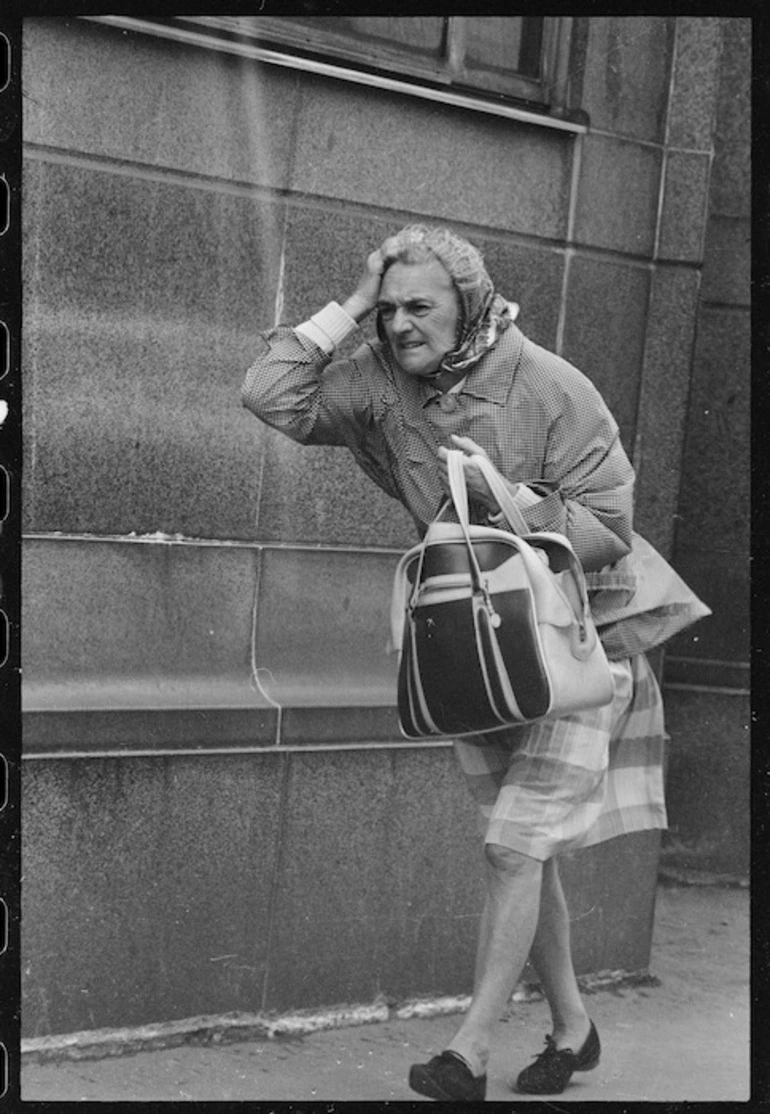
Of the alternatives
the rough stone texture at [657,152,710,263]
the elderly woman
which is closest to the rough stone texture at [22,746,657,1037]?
the elderly woman

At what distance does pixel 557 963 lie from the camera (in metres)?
5.00

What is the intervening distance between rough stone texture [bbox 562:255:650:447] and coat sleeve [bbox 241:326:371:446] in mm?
1642

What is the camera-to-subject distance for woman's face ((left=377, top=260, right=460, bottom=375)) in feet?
14.7

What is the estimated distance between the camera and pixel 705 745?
7.54 m

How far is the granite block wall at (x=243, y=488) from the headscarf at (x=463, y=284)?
104 centimetres

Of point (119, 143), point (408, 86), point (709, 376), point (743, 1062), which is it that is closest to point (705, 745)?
point (709, 376)

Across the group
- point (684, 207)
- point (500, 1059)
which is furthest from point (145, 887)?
point (684, 207)

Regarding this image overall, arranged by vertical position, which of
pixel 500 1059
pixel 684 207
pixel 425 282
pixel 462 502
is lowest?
pixel 500 1059

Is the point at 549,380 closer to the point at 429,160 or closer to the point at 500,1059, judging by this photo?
the point at 429,160

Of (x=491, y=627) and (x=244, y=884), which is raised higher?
(x=491, y=627)

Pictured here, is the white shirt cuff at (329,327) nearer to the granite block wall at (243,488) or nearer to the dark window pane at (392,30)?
the granite block wall at (243,488)

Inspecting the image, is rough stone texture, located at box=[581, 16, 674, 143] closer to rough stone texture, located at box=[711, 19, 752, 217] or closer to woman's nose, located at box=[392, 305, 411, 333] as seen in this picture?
rough stone texture, located at box=[711, 19, 752, 217]

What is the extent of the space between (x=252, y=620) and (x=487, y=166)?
1.57 m

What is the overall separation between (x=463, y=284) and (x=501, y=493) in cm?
50
